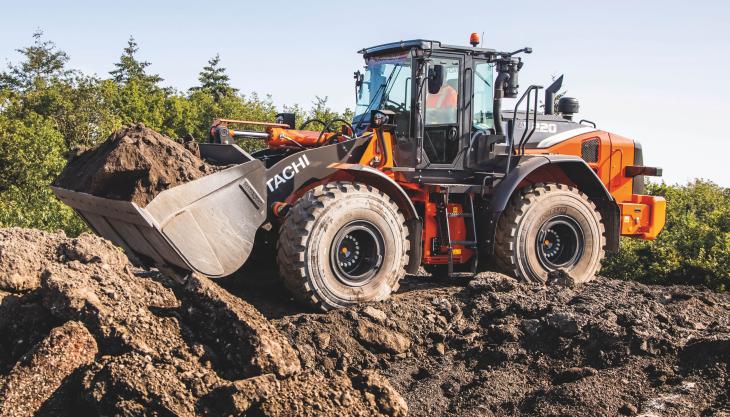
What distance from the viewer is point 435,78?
26.2ft

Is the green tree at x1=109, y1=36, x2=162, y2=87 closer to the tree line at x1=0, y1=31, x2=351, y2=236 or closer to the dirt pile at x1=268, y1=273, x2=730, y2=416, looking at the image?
the tree line at x1=0, y1=31, x2=351, y2=236

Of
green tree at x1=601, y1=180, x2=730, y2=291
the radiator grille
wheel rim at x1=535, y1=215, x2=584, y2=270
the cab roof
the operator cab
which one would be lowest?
green tree at x1=601, y1=180, x2=730, y2=291

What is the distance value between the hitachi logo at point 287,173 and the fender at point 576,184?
2142 mm

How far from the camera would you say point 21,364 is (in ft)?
17.4

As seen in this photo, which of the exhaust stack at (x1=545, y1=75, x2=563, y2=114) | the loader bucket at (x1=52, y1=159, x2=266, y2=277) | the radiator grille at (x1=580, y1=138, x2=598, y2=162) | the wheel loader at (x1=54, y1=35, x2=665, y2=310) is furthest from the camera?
the radiator grille at (x1=580, y1=138, x2=598, y2=162)

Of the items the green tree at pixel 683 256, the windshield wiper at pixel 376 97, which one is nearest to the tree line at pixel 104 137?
the green tree at pixel 683 256

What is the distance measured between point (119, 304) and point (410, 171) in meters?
3.39

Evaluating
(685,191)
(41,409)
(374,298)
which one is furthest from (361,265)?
(685,191)

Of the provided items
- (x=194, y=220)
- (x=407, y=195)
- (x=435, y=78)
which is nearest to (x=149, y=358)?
(x=194, y=220)

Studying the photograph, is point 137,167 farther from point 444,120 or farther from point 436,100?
point 444,120

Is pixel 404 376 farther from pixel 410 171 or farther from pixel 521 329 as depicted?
pixel 410 171

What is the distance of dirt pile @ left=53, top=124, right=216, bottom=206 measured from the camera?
6.67m

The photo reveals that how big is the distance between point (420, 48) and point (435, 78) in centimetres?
47

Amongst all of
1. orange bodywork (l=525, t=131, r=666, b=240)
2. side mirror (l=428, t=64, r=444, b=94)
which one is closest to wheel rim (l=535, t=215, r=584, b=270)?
orange bodywork (l=525, t=131, r=666, b=240)
